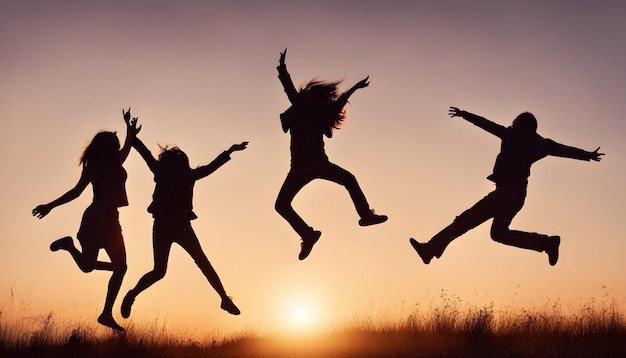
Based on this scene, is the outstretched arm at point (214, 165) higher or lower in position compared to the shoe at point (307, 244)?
higher

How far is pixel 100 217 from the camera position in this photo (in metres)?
11.7

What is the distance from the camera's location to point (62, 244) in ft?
39.9

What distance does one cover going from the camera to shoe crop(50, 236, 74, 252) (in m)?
12.1

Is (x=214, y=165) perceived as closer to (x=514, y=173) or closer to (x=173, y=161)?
(x=173, y=161)

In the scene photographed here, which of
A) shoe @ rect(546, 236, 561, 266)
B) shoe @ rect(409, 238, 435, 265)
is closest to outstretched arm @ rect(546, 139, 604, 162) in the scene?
shoe @ rect(546, 236, 561, 266)

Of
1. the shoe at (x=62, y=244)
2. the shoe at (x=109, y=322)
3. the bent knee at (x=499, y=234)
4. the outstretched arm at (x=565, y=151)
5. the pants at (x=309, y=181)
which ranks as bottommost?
the shoe at (x=109, y=322)

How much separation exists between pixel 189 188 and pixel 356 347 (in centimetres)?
343

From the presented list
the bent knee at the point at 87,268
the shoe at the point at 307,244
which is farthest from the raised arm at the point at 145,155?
the shoe at the point at 307,244

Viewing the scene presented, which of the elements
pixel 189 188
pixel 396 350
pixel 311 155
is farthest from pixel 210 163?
pixel 396 350

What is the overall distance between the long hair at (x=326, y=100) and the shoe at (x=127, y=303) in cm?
388

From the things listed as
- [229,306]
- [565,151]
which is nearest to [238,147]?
[229,306]

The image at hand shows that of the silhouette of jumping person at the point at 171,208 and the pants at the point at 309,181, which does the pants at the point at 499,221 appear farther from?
the silhouette of jumping person at the point at 171,208

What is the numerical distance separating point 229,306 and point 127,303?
1521 millimetres

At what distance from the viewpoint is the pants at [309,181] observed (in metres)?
11.9
